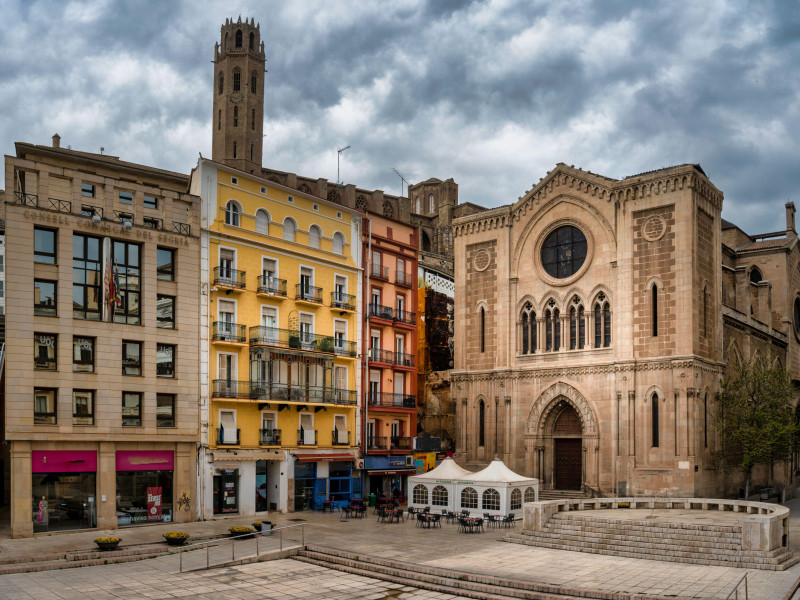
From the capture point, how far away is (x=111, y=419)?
3575cm

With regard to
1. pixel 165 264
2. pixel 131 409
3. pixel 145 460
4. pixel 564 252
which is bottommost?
pixel 145 460

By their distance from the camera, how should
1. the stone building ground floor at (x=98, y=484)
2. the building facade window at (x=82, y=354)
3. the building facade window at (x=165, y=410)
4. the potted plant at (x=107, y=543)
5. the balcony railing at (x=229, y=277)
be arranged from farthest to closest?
the balcony railing at (x=229, y=277) < the building facade window at (x=165, y=410) < the building facade window at (x=82, y=354) < the stone building ground floor at (x=98, y=484) < the potted plant at (x=107, y=543)

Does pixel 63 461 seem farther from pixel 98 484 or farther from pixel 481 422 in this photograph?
pixel 481 422

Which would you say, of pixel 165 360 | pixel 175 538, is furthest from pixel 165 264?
pixel 175 538

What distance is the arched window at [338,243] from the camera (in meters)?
47.2

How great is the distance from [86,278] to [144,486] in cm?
928

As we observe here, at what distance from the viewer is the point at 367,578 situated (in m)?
27.2

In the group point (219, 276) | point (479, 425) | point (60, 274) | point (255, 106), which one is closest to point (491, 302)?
point (479, 425)

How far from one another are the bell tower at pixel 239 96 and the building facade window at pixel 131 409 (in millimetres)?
65818

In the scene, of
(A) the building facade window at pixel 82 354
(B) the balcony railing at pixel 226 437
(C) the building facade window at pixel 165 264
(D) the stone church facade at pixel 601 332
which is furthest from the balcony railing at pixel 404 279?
(A) the building facade window at pixel 82 354

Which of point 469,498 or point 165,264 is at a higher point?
point 165,264

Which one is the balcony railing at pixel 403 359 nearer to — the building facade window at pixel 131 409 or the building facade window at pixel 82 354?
the building facade window at pixel 131 409

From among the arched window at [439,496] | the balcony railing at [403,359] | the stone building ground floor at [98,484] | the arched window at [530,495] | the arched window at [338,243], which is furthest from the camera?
the balcony railing at [403,359]

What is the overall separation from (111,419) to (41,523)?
190 inches
